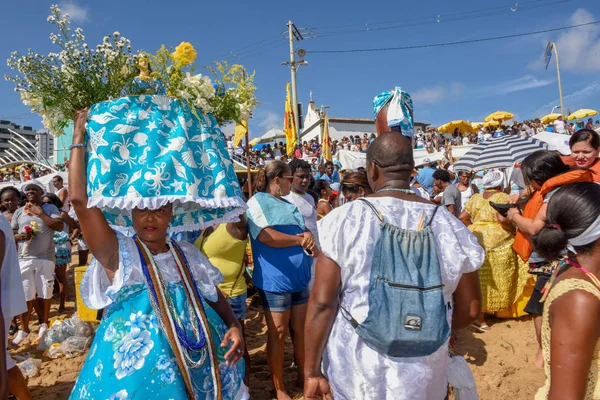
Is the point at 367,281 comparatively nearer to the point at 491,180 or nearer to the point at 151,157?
the point at 151,157

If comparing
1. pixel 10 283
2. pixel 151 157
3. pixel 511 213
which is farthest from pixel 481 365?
pixel 10 283

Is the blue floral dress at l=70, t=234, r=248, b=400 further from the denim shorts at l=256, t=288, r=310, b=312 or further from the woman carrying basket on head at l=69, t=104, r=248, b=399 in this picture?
the denim shorts at l=256, t=288, r=310, b=312

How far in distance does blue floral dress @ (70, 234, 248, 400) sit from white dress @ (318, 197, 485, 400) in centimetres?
70

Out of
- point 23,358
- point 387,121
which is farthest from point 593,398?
point 23,358

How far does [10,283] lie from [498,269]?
5322 millimetres

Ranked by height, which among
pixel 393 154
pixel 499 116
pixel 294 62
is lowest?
pixel 393 154

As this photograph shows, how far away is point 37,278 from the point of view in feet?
19.0

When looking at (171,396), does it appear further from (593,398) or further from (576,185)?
(576,185)

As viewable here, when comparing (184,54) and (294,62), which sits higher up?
(294,62)

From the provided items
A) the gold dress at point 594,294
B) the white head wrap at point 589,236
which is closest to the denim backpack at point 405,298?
the gold dress at point 594,294

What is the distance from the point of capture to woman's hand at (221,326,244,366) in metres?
2.12

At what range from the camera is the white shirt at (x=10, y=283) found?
250 centimetres

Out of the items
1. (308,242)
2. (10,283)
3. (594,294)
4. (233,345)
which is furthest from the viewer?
(308,242)

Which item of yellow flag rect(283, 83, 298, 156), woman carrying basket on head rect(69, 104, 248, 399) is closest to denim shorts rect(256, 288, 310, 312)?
woman carrying basket on head rect(69, 104, 248, 399)
